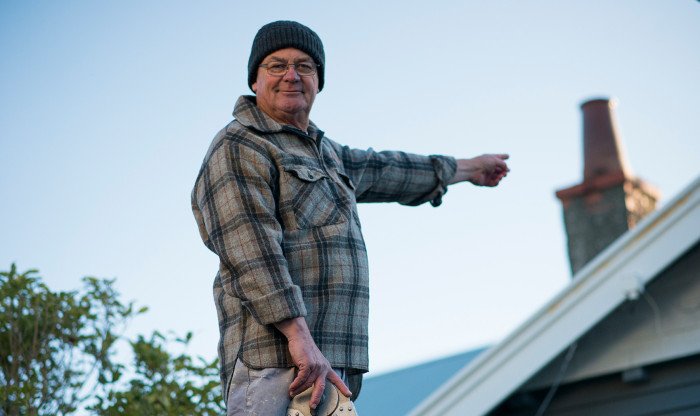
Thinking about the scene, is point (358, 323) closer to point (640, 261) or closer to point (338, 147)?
point (338, 147)

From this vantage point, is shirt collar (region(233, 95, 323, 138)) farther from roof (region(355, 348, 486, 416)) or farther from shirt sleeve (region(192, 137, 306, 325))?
roof (region(355, 348, 486, 416))

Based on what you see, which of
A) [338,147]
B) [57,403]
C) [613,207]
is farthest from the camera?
[613,207]

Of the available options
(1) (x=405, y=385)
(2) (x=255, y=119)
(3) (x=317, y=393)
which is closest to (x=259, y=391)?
(3) (x=317, y=393)

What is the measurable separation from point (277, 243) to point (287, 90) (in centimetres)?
46

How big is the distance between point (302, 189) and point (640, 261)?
9.80 feet

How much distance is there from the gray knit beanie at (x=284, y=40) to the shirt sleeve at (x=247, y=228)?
0.90 ft

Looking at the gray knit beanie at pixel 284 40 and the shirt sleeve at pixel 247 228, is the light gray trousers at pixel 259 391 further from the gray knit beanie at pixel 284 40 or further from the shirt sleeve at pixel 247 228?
the gray knit beanie at pixel 284 40

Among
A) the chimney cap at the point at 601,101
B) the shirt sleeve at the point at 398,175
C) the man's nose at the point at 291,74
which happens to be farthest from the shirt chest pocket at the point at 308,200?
the chimney cap at the point at 601,101

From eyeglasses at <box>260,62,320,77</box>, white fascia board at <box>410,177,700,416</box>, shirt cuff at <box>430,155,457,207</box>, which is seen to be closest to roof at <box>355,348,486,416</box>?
white fascia board at <box>410,177,700,416</box>

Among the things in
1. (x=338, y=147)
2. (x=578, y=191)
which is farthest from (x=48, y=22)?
(x=338, y=147)

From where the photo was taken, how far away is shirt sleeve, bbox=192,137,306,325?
188cm

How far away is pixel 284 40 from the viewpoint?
2160 millimetres

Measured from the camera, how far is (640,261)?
14.8ft

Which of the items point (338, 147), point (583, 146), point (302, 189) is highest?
point (583, 146)
